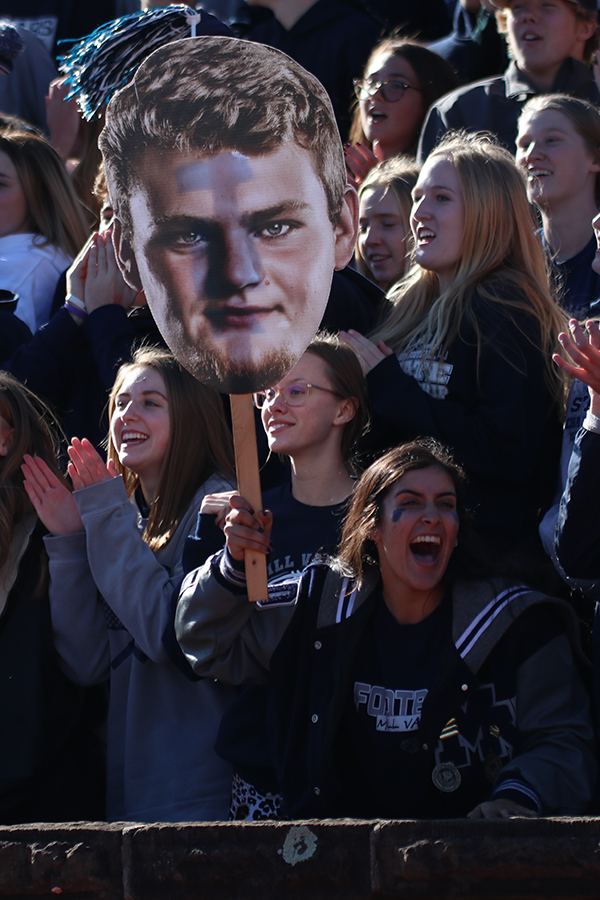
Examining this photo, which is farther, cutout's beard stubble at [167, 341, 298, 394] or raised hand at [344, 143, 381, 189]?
raised hand at [344, 143, 381, 189]

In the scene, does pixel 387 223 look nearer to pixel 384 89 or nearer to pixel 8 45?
pixel 384 89

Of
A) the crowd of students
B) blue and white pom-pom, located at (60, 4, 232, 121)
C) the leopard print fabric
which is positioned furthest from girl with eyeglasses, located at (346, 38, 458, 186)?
the leopard print fabric

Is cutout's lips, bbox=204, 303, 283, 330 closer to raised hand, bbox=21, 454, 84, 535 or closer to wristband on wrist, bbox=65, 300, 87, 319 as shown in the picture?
raised hand, bbox=21, 454, 84, 535

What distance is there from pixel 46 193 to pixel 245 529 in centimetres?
228

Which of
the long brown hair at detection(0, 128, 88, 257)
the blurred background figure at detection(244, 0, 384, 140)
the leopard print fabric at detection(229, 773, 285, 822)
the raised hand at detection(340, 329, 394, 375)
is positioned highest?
the blurred background figure at detection(244, 0, 384, 140)

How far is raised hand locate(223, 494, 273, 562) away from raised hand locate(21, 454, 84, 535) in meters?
0.76

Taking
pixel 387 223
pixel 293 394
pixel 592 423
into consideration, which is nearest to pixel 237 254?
pixel 293 394

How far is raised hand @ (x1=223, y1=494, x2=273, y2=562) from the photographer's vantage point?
2.38 m

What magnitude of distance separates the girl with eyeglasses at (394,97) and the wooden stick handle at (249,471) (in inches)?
87.7

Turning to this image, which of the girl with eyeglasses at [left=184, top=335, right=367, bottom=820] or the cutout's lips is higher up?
the cutout's lips

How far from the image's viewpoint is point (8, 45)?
17.1ft

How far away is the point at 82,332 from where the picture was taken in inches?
141

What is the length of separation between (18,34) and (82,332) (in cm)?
247

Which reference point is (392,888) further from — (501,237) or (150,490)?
(501,237)
